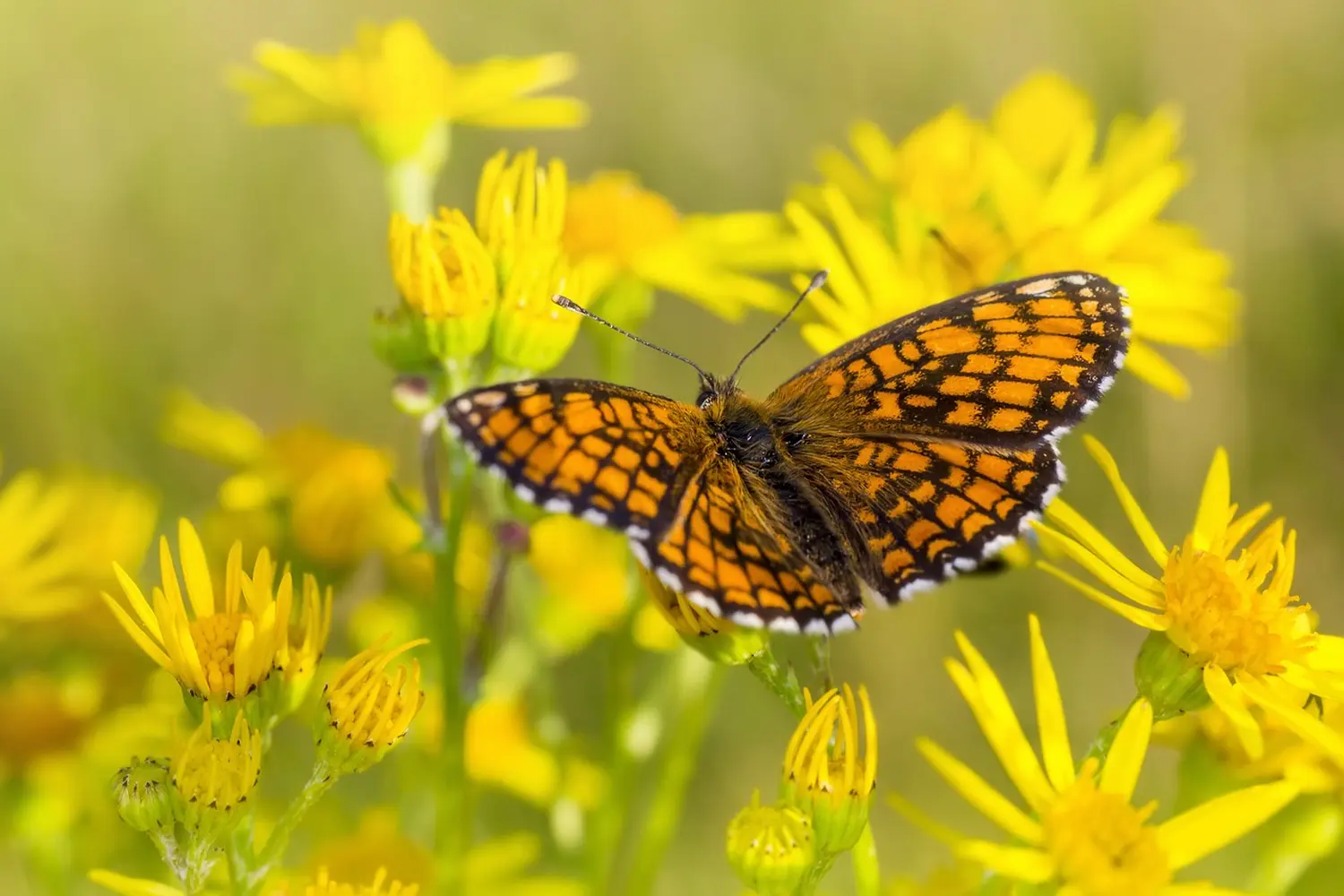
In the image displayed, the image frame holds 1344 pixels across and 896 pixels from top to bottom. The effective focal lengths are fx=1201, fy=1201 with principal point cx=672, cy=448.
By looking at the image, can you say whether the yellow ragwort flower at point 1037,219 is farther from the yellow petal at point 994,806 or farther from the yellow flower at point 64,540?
the yellow flower at point 64,540

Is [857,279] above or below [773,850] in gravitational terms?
above

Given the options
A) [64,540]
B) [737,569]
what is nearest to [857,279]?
[737,569]

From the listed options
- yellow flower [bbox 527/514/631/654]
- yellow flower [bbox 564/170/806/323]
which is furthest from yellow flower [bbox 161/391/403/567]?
yellow flower [bbox 564/170/806/323]

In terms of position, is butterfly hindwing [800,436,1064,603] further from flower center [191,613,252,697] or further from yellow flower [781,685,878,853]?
flower center [191,613,252,697]

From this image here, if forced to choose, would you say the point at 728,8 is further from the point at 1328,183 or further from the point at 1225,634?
the point at 1225,634

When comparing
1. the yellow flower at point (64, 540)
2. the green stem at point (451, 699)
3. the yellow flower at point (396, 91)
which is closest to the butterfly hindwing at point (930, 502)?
the green stem at point (451, 699)

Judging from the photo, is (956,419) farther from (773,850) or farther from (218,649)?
(218,649)

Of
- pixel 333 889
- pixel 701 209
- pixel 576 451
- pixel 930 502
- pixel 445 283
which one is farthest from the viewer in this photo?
pixel 701 209
